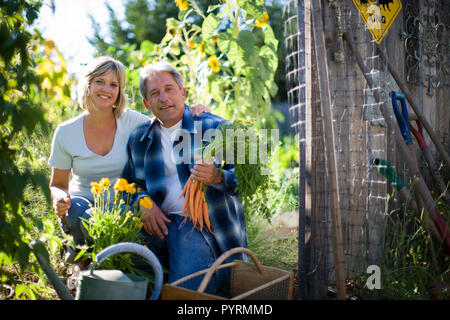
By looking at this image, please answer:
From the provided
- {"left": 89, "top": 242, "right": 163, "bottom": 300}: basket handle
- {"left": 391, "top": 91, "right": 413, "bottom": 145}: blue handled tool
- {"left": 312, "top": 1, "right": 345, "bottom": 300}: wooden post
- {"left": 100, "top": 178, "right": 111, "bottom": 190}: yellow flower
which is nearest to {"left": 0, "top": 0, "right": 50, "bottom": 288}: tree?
{"left": 89, "top": 242, "right": 163, "bottom": 300}: basket handle

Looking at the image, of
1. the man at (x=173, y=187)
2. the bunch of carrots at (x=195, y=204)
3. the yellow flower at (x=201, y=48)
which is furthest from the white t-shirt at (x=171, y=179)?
the yellow flower at (x=201, y=48)

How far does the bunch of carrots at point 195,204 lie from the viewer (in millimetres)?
2289

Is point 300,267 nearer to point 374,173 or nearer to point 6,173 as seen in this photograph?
point 374,173

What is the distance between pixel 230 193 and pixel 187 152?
37 cm

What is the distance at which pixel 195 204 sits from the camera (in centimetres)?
231

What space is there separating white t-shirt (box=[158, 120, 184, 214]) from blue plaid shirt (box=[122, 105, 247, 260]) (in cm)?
3

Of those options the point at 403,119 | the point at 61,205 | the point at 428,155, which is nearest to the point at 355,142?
the point at 403,119

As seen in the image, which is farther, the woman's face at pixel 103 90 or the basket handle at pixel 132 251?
the woman's face at pixel 103 90

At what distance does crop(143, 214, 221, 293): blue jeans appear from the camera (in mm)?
2309

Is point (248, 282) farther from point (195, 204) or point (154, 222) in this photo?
point (154, 222)

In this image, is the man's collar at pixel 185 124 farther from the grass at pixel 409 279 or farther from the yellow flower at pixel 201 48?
the yellow flower at pixel 201 48

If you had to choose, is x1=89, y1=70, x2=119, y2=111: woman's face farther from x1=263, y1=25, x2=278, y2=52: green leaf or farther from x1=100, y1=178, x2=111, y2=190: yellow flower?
x1=263, y1=25, x2=278, y2=52: green leaf

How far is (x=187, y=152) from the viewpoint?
2.47 m
